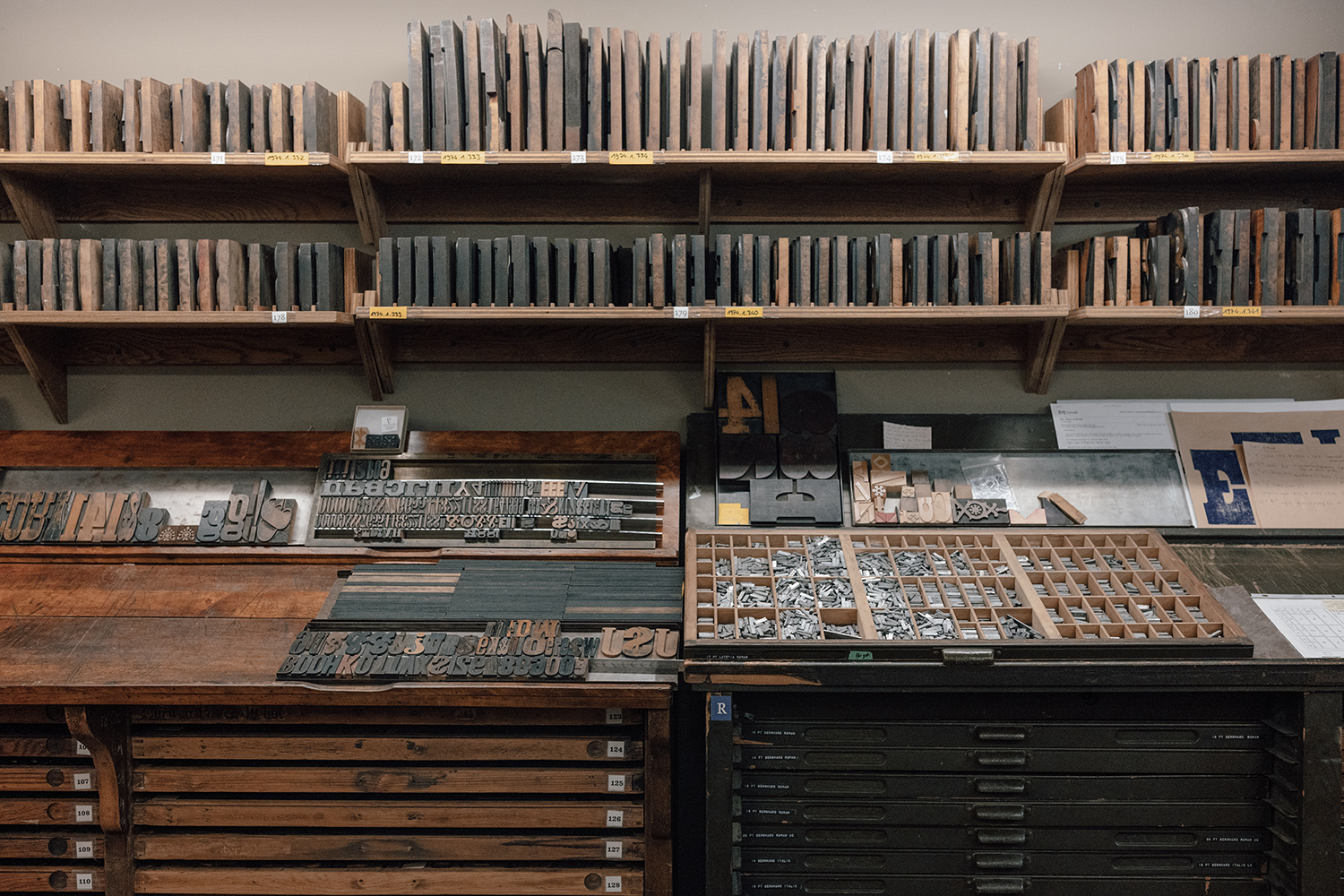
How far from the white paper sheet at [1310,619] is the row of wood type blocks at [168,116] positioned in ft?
10.6

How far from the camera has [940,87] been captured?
102 inches

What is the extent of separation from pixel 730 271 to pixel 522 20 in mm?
1308

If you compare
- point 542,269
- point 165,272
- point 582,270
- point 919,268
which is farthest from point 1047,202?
point 165,272

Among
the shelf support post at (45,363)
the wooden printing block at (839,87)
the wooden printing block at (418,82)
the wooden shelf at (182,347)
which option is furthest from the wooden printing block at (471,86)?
the shelf support post at (45,363)

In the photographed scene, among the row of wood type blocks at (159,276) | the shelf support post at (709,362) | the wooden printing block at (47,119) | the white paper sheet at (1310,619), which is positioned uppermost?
the wooden printing block at (47,119)

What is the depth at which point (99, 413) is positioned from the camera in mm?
3035

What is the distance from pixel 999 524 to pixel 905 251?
0.97 m

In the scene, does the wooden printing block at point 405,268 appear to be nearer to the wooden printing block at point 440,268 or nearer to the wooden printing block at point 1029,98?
the wooden printing block at point 440,268

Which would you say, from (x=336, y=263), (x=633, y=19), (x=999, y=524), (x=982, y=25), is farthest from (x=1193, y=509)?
(x=336, y=263)

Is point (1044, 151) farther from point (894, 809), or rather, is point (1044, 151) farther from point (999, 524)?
point (894, 809)

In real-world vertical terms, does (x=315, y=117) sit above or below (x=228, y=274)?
above

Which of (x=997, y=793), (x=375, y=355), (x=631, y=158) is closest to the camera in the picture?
(x=997, y=793)

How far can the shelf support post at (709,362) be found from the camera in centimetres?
266

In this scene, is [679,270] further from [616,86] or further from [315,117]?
[315,117]
